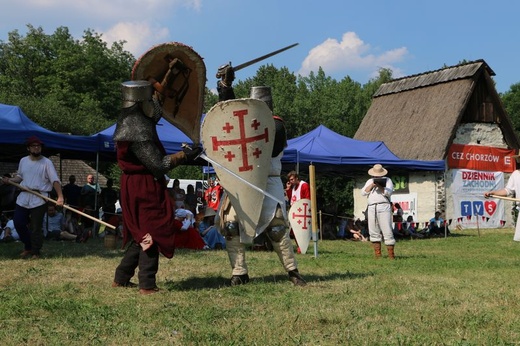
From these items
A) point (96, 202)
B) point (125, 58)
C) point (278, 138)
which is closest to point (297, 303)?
point (278, 138)

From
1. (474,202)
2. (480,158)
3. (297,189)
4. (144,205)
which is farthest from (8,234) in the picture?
(480,158)

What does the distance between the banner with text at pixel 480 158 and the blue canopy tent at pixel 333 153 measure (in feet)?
19.6

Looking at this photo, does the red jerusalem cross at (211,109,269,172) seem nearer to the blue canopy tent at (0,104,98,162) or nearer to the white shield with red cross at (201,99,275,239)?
the white shield with red cross at (201,99,275,239)

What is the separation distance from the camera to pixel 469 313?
4.58m

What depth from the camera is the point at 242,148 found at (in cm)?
577

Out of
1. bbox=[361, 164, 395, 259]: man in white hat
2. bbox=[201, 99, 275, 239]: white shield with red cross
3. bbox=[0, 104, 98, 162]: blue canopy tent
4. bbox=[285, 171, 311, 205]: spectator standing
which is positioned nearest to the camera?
bbox=[201, 99, 275, 239]: white shield with red cross

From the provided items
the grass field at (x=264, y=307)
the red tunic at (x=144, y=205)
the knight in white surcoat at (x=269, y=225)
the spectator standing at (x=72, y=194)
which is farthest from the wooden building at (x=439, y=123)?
the red tunic at (x=144, y=205)

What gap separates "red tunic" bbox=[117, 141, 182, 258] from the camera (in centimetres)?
545

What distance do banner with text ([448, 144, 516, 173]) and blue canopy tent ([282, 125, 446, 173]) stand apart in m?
5.98

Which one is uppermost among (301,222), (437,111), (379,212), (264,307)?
(437,111)

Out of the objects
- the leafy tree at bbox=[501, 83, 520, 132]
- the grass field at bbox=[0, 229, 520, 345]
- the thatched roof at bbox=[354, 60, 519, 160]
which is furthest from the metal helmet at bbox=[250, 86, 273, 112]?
the leafy tree at bbox=[501, 83, 520, 132]

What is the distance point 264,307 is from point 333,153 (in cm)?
1215

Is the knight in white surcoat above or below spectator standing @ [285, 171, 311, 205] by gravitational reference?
below

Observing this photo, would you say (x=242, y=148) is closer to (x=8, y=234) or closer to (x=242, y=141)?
(x=242, y=141)
